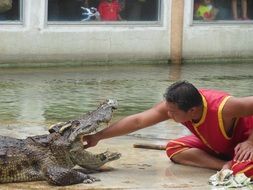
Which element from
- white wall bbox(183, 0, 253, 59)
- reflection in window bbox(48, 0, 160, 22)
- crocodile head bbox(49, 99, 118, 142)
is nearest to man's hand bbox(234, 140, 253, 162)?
crocodile head bbox(49, 99, 118, 142)

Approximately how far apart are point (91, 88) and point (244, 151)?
258 inches

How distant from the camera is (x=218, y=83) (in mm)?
13266

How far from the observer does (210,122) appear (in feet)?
19.3

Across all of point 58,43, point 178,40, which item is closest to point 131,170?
point 58,43

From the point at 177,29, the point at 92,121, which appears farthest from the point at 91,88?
the point at 92,121

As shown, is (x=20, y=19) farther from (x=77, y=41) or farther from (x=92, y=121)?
(x=92, y=121)

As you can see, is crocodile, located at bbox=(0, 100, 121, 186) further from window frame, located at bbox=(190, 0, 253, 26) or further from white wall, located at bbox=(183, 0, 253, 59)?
window frame, located at bbox=(190, 0, 253, 26)

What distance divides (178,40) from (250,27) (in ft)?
6.18

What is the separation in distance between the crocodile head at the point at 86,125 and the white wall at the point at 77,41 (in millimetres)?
8789

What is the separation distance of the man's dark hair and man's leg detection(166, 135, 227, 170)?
2.39 feet

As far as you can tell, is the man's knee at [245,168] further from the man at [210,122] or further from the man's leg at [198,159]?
the man's leg at [198,159]

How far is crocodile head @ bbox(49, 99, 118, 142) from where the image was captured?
6.07 metres

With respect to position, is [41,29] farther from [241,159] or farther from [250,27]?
[241,159]

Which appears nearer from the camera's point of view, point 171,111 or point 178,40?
point 171,111
